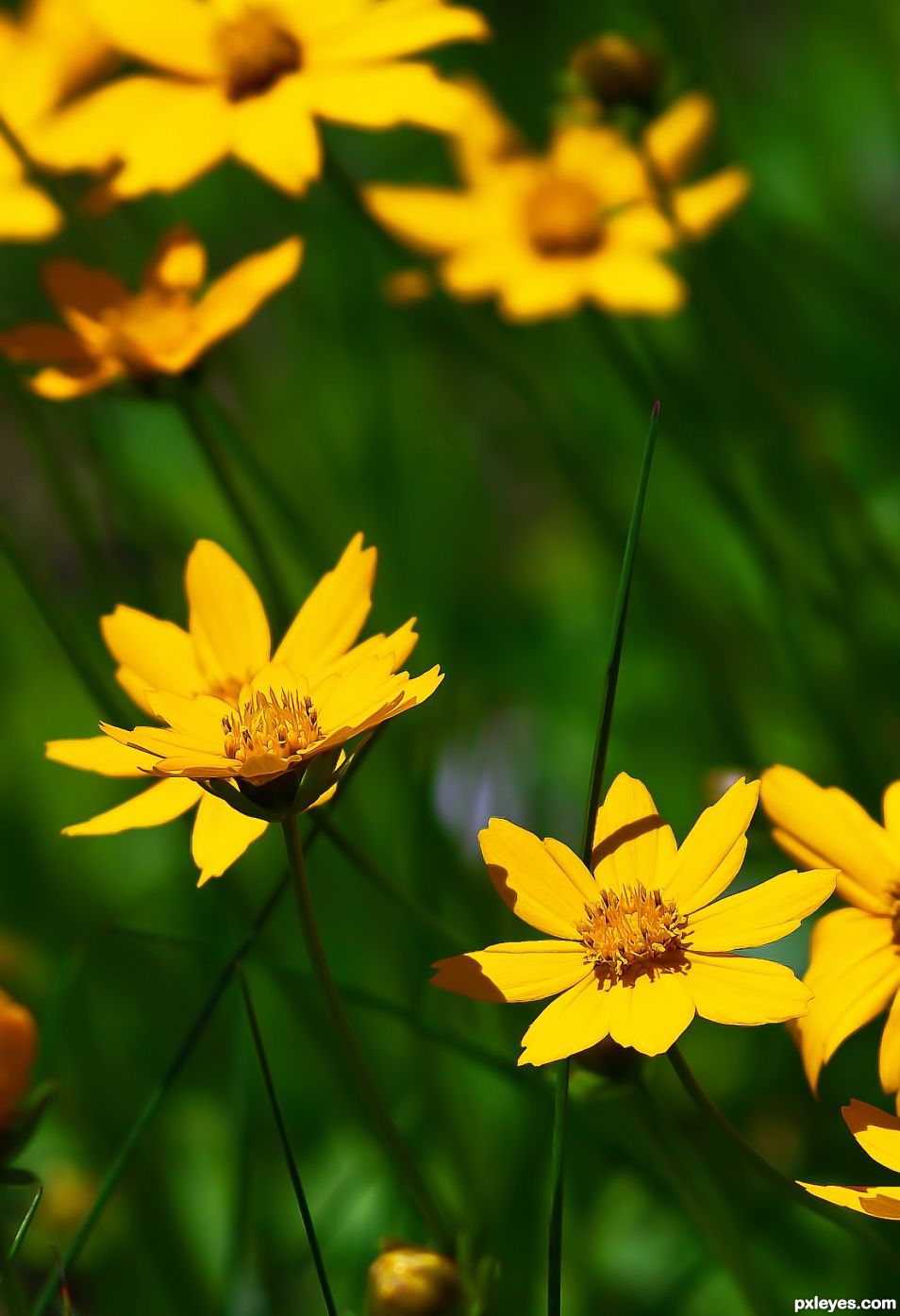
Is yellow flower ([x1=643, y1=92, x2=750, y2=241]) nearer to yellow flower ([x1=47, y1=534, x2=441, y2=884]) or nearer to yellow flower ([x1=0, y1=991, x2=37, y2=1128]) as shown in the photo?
yellow flower ([x1=47, y1=534, x2=441, y2=884])

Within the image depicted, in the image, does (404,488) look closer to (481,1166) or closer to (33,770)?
(33,770)

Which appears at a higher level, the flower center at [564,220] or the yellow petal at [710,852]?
the flower center at [564,220]

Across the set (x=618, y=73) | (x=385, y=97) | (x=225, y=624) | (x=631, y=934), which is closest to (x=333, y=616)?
(x=225, y=624)

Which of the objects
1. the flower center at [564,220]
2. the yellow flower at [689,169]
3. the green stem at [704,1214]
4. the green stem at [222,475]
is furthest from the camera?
the flower center at [564,220]

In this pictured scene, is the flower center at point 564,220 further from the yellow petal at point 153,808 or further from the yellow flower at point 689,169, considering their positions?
the yellow petal at point 153,808

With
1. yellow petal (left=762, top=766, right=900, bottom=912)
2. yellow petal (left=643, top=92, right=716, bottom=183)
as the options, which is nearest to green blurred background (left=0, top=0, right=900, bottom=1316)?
yellow petal (left=643, top=92, right=716, bottom=183)

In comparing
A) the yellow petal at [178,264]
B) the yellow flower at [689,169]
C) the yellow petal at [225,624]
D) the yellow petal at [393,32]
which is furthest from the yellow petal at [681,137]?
the yellow petal at [225,624]

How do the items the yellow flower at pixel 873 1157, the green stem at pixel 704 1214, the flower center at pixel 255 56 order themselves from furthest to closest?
the flower center at pixel 255 56 → the green stem at pixel 704 1214 → the yellow flower at pixel 873 1157

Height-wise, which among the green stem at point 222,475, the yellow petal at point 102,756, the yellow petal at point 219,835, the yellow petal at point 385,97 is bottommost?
the yellow petal at point 219,835
